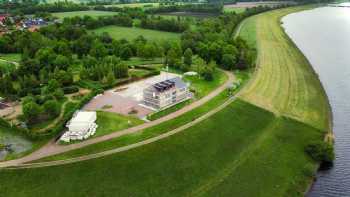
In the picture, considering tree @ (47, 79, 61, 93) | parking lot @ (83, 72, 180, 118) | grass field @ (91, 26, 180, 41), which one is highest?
grass field @ (91, 26, 180, 41)

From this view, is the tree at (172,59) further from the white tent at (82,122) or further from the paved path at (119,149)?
the white tent at (82,122)

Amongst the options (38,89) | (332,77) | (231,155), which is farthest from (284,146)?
(38,89)

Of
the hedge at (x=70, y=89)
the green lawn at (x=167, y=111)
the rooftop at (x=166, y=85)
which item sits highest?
the rooftop at (x=166, y=85)

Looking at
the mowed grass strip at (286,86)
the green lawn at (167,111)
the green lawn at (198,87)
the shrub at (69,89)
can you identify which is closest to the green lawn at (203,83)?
the green lawn at (198,87)

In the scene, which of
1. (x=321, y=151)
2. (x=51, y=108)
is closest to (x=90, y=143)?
(x=51, y=108)

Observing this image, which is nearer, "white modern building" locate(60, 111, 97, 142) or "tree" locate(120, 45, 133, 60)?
"white modern building" locate(60, 111, 97, 142)

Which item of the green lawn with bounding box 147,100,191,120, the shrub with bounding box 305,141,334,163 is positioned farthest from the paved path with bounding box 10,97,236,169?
the shrub with bounding box 305,141,334,163

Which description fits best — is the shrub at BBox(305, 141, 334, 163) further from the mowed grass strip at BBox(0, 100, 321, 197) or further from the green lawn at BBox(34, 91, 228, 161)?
the green lawn at BBox(34, 91, 228, 161)
